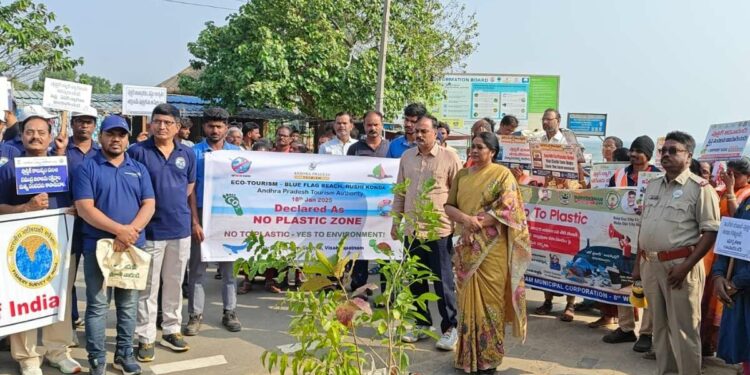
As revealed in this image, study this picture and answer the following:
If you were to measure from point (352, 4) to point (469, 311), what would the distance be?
607 inches

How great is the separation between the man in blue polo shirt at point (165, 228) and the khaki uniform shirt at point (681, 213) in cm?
339

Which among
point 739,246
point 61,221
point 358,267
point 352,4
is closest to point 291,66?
point 352,4

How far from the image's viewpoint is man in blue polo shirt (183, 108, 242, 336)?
198 inches

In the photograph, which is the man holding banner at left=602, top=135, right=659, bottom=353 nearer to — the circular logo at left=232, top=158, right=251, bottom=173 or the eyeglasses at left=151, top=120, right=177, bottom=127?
the circular logo at left=232, top=158, right=251, bottom=173

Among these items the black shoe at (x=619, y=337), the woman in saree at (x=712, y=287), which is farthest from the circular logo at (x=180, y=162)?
the woman in saree at (x=712, y=287)

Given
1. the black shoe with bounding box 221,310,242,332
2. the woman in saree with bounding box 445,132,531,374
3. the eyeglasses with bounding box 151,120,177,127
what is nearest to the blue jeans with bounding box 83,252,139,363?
the eyeglasses with bounding box 151,120,177,127

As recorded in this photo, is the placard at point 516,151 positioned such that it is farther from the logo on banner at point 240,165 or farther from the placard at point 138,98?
the placard at point 138,98

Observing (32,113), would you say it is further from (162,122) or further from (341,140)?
(341,140)

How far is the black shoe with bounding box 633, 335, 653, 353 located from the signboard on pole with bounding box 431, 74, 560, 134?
17.9 meters

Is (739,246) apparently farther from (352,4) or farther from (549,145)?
(352,4)

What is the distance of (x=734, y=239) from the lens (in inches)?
135

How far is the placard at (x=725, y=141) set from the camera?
432 centimetres

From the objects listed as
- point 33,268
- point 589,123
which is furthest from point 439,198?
point 589,123

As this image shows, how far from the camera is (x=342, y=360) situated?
2180mm
